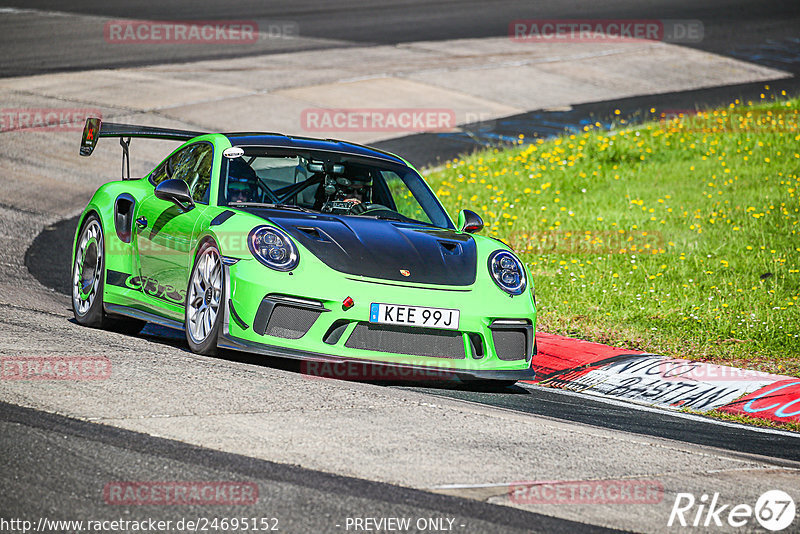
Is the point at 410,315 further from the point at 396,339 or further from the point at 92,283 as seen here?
the point at 92,283

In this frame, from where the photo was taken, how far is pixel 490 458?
4.68 meters

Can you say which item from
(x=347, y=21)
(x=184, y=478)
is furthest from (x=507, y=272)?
(x=347, y=21)

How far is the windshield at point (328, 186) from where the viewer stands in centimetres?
731

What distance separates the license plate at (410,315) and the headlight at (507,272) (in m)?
0.57

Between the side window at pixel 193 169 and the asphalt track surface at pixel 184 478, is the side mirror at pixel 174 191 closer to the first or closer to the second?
the side window at pixel 193 169

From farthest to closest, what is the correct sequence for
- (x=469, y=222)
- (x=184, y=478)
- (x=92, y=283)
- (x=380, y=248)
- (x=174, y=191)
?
(x=92, y=283) < (x=469, y=222) < (x=174, y=191) < (x=380, y=248) < (x=184, y=478)

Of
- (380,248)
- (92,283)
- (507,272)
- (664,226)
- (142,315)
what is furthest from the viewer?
(664,226)

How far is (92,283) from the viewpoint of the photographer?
26.4ft

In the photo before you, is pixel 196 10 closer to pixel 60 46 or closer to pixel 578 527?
pixel 60 46

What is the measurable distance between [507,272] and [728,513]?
113 inches

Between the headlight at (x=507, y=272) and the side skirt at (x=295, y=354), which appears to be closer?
the side skirt at (x=295, y=354)

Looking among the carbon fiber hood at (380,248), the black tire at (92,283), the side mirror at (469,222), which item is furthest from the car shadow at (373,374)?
the side mirror at (469,222)

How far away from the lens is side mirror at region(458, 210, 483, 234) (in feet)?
24.5

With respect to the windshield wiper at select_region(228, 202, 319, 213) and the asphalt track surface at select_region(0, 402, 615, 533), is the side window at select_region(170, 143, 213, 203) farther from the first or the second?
the asphalt track surface at select_region(0, 402, 615, 533)
